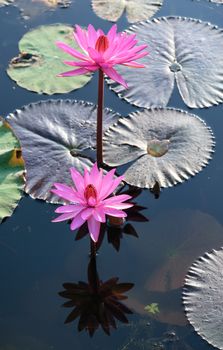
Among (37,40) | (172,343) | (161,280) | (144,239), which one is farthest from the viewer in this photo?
(37,40)

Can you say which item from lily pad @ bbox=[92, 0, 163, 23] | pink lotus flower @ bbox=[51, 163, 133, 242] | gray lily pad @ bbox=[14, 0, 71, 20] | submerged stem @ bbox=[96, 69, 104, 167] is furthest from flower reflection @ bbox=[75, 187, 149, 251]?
gray lily pad @ bbox=[14, 0, 71, 20]

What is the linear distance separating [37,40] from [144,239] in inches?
80.1

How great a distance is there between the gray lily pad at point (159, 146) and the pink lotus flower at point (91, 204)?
56 cm

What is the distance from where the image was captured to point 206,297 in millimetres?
2961

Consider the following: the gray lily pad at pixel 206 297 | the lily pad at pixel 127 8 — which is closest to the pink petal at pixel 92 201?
the gray lily pad at pixel 206 297

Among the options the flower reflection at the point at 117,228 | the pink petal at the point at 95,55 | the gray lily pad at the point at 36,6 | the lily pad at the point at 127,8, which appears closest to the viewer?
the pink petal at the point at 95,55

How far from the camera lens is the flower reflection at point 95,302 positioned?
295cm

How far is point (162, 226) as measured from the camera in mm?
3416

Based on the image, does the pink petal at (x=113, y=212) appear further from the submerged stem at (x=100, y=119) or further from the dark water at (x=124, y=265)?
the submerged stem at (x=100, y=119)

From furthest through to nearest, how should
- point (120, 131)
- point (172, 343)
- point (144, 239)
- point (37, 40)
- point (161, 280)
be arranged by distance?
1. point (37, 40)
2. point (120, 131)
3. point (144, 239)
4. point (161, 280)
5. point (172, 343)

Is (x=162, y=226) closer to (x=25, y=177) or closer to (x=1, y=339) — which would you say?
(x=25, y=177)

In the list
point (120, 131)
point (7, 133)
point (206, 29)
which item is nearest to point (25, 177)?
point (7, 133)

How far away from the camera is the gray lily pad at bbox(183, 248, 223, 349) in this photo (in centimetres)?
284

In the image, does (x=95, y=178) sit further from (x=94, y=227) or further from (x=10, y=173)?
(x=10, y=173)
